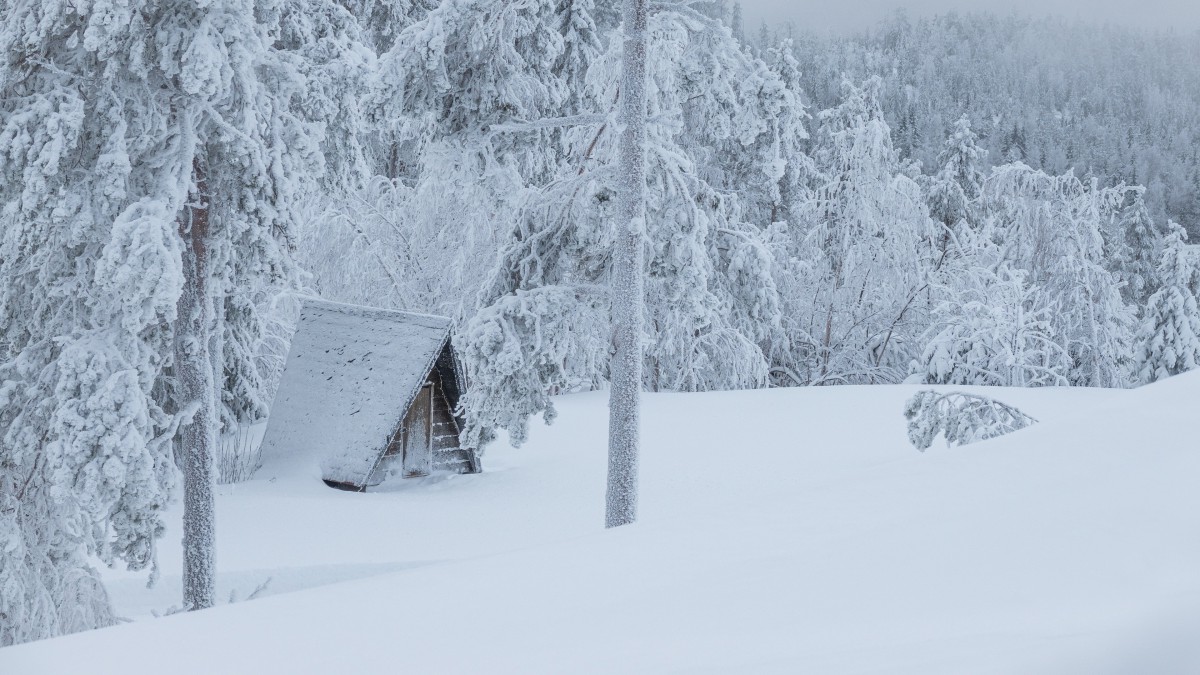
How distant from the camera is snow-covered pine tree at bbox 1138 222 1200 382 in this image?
82.4 feet

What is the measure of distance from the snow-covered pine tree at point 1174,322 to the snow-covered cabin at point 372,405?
1894 centimetres

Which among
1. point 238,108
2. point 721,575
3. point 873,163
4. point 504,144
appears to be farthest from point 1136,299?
point 721,575

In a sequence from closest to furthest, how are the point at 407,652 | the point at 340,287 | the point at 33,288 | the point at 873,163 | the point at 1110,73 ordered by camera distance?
the point at 407,652 < the point at 33,288 < the point at 340,287 < the point at 873,163 < the point at 1110,73

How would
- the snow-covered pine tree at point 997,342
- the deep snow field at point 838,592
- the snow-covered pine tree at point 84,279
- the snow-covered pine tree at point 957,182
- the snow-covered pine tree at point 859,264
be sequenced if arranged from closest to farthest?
the deep snow field at point 838,592 < the snow-covered pine tree at point 84,279 < the snow-covered pine tree at point 997,342 < the snow-covered pine tree at point 859,264 < the snow-covered pine tree at point 957,182

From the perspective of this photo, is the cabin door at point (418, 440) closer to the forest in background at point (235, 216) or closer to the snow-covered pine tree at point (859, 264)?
the forest in background at point (235, 216)

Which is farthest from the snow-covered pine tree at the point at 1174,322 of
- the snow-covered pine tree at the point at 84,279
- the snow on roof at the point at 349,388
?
the snow-covered pine tree at the point at 84,279

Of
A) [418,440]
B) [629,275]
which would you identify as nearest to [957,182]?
[418,440]

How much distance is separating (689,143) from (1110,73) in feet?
209

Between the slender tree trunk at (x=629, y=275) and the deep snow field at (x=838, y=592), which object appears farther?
the slender tree trunk at (x=629, y=275)

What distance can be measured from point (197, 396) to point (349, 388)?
24.0 feet

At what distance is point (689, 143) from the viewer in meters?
22.6

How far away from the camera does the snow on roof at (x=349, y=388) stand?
52.0ft

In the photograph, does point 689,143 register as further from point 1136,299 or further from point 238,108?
point 1136,299

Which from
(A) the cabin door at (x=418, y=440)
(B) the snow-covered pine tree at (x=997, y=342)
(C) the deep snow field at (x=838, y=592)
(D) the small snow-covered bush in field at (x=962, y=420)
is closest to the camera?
(C) the deep snow field at (x=838, y=592)
